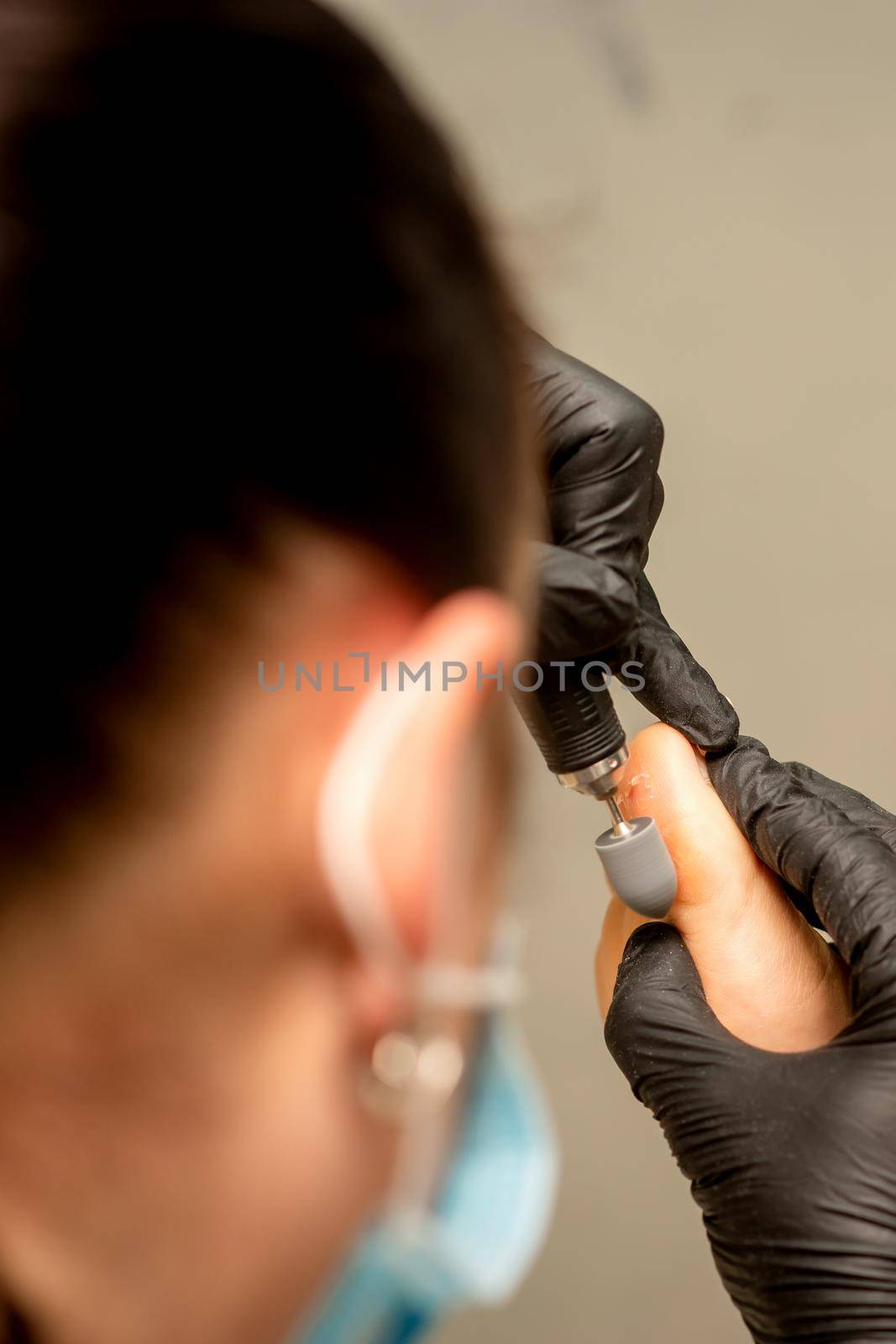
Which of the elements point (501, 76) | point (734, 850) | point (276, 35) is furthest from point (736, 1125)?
point (501, 76)

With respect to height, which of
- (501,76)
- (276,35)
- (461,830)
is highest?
(501,76)

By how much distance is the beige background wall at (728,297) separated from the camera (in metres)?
1.28

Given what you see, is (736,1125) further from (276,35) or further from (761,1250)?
(276,35)

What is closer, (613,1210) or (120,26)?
(120,26)

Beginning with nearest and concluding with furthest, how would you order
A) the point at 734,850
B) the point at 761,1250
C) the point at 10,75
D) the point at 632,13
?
the point at 10,75 → the point at 761,1250 → the point at 734,850 → the point at 632,13

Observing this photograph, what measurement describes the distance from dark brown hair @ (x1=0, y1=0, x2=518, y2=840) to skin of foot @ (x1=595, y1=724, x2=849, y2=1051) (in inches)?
24.1

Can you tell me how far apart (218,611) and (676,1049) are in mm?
603

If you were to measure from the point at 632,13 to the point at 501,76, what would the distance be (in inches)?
6.8

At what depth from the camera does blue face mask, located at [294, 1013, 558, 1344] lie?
44 cm

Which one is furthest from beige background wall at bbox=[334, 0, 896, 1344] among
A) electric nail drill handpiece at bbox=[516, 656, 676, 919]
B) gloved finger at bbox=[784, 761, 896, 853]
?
electric nail drill handpiece at bbox=[516, 656, 676, 919]

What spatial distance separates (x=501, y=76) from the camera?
1.31 metres

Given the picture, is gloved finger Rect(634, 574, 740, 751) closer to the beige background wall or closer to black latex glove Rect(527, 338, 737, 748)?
black latex glove Rect(527, 338, 737, 748)

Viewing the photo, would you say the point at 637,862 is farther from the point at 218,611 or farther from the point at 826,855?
the point at 218,611

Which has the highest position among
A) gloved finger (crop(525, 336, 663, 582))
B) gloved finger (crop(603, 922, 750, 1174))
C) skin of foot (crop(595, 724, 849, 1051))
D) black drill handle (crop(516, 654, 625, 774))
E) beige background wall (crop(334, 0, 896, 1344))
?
beige background wall (crop(334, 0, 896, 1344))
